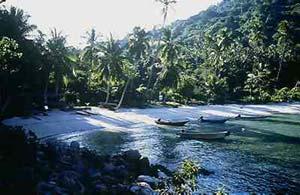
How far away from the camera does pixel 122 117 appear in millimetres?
68625

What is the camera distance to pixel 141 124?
65750mm

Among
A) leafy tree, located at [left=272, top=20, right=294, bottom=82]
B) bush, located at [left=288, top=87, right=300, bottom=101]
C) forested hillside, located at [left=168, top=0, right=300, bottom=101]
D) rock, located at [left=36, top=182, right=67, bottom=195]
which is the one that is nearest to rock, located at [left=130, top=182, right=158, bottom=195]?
rock, located at [left=36, top=182, right=67, bottom=195]

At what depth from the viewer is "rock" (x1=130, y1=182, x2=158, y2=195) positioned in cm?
2652

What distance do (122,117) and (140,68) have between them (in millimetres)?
36546

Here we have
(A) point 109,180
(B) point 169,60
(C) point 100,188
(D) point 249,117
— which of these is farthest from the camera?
(B) point 169,60

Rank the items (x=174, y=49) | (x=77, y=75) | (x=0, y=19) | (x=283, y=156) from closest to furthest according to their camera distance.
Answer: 1. (x=283, y=156)
2. (x=0, y=19)
3. (x=77, y=75)
4. (x=174, y=49)

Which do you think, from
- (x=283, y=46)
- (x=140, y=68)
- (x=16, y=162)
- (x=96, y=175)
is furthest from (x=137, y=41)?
(x=16, y=162)

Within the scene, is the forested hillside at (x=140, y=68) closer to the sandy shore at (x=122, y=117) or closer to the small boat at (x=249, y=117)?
the sandy shore at (x=122, y=117)

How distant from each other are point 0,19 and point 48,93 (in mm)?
16829

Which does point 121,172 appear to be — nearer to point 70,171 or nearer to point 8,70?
point 70,171

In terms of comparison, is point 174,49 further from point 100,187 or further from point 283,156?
point 100,187

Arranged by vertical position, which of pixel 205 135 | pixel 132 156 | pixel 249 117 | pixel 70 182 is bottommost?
pixel 70 182

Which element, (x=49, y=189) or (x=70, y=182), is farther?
(x=70, y=182)

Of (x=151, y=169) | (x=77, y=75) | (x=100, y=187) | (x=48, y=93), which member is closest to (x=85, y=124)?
(x=48, y=93)
